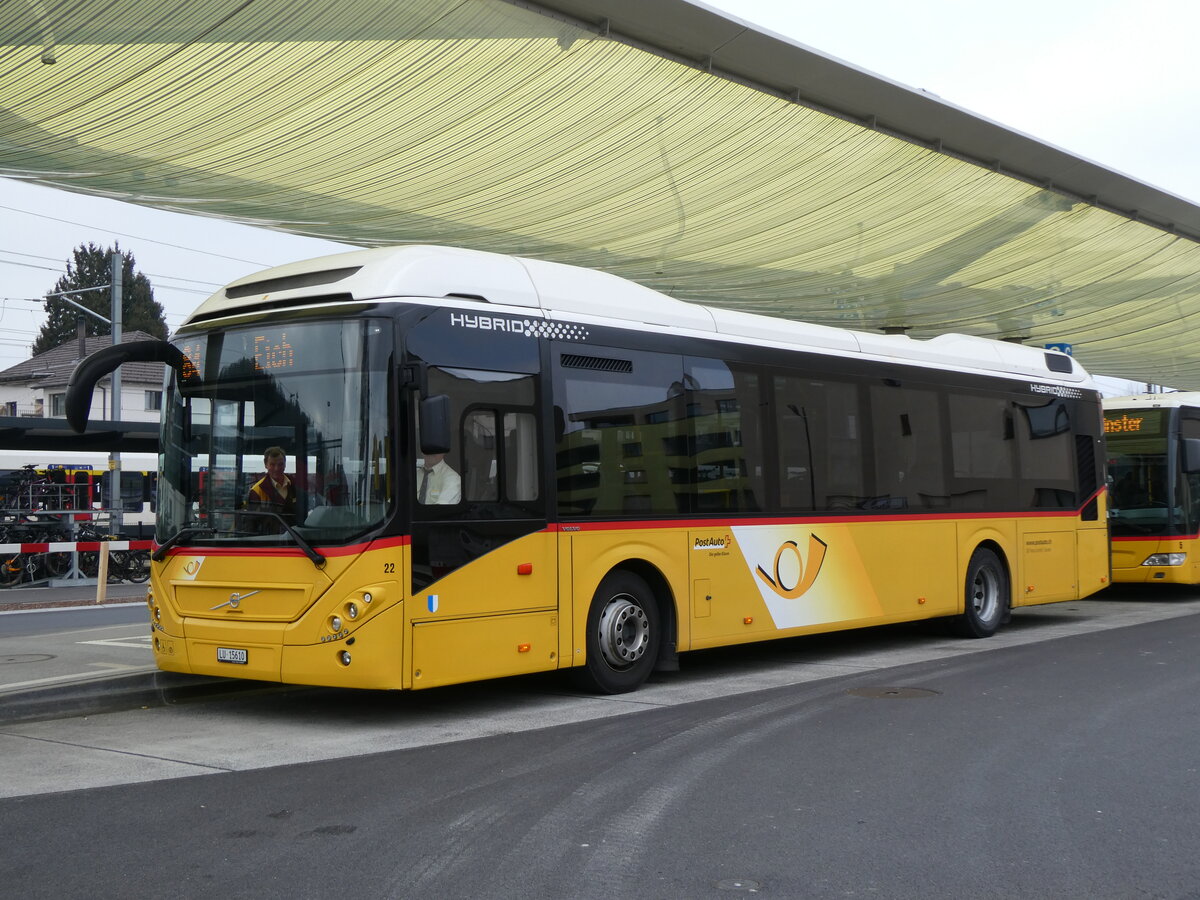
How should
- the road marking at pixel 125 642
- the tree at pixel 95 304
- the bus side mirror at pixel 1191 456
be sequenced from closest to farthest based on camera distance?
the road marking at pixel 125 642 → the bus side mirror at pixel 1191 456 → the tree at pixel 95 304

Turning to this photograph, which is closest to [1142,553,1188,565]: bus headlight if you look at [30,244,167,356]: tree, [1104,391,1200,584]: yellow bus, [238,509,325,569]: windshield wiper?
[1104,391,1200,584]: yellow bus

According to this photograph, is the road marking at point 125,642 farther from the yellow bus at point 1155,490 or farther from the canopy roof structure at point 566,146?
the yellow bus at point 1155,490

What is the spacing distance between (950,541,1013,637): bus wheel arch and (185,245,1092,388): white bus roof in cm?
340

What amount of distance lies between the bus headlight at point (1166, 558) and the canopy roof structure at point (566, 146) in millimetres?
7297

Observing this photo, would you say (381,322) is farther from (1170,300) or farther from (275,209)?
(1170,300)

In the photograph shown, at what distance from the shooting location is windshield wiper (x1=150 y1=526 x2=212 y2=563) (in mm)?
8891

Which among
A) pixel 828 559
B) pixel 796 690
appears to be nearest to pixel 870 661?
pixel 828 559

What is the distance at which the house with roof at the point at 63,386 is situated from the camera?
7181cm

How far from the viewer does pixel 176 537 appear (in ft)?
29.7

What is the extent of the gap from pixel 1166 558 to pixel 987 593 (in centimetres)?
595

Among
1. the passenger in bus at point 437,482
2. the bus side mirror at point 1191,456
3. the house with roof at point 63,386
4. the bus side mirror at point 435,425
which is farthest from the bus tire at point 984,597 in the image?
the house with roof at point 63,386

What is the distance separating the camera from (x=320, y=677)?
27.0 feet

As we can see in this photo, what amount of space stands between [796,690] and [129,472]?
32.8 meters

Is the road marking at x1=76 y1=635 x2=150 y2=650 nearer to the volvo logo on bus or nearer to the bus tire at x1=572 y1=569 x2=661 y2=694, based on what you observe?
the bus tire at x1=572 y1=569 x2=661 y2=694
